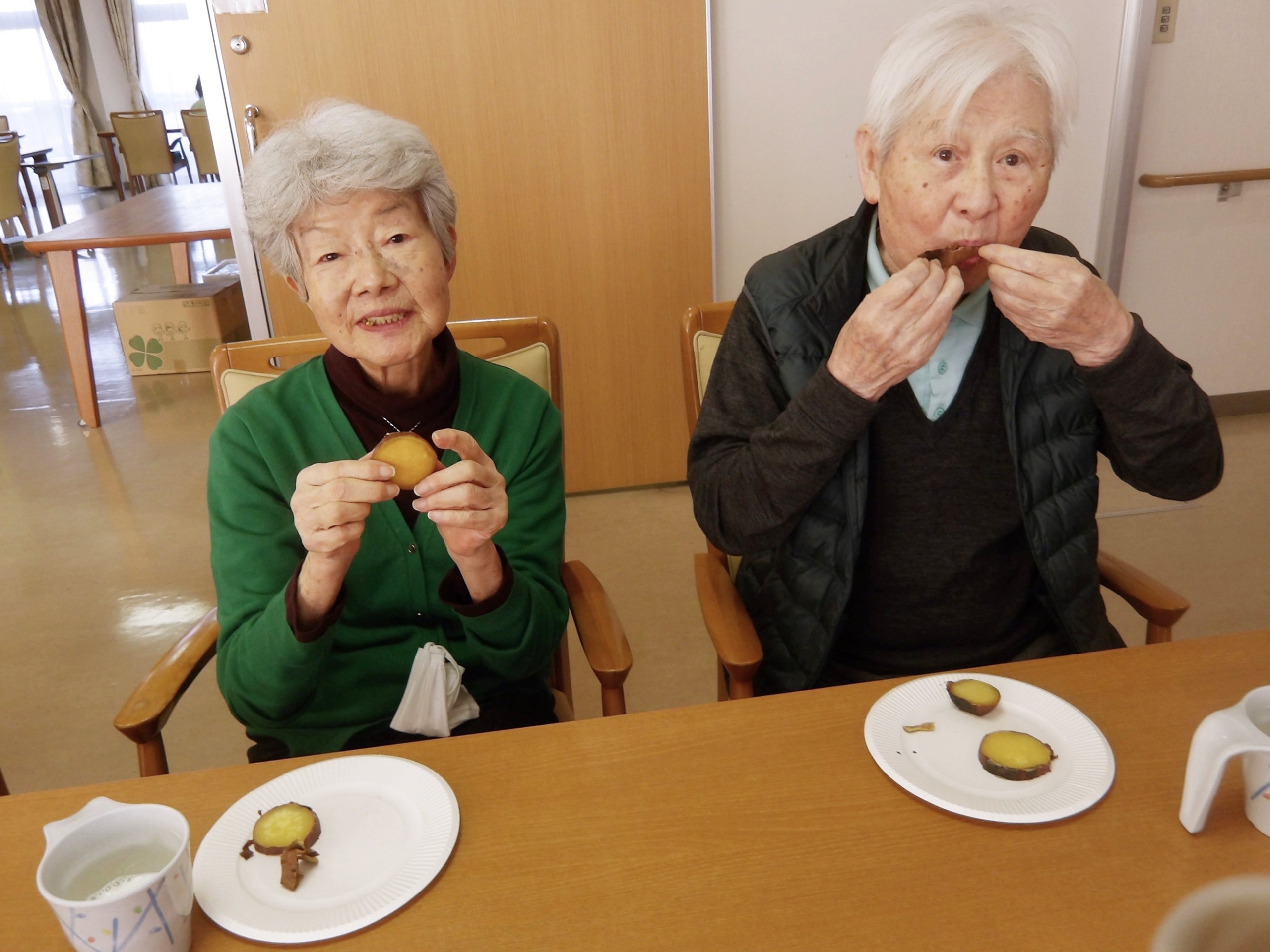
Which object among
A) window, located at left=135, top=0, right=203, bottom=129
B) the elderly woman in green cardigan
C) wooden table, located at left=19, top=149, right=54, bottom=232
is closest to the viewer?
the elderly woman in green cardigan

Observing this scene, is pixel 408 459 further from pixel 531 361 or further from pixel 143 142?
pixel 143 142

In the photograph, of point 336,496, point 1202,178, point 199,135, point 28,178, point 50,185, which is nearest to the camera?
point 336,496

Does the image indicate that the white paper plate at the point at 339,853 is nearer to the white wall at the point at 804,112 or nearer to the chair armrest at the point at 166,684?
the chair armrest at the point at 166,684

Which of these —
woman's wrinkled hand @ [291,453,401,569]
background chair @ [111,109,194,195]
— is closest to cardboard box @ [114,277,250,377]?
woman's wrinkled hand @ [291,453,401,569]

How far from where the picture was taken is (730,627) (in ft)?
4.23

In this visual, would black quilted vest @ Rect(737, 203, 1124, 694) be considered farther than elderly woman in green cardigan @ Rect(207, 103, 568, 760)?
Yes

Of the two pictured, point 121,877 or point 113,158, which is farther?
point 113,158

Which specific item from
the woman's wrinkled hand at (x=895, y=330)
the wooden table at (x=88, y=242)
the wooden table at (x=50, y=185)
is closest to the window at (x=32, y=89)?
the wooden table at (x=50, y=185)

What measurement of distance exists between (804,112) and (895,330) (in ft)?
7.37

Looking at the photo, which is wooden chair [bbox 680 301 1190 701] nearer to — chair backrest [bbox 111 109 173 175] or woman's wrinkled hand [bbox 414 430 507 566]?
woman's wrinkled hand [bbox 414 430 507 566]

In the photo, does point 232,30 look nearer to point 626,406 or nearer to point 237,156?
point 237,156

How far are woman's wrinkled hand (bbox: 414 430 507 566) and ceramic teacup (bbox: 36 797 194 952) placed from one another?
15.1 inches

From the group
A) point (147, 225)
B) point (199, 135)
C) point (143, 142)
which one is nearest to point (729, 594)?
point (147, 225)

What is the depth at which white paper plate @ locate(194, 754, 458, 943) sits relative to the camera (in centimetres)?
74
